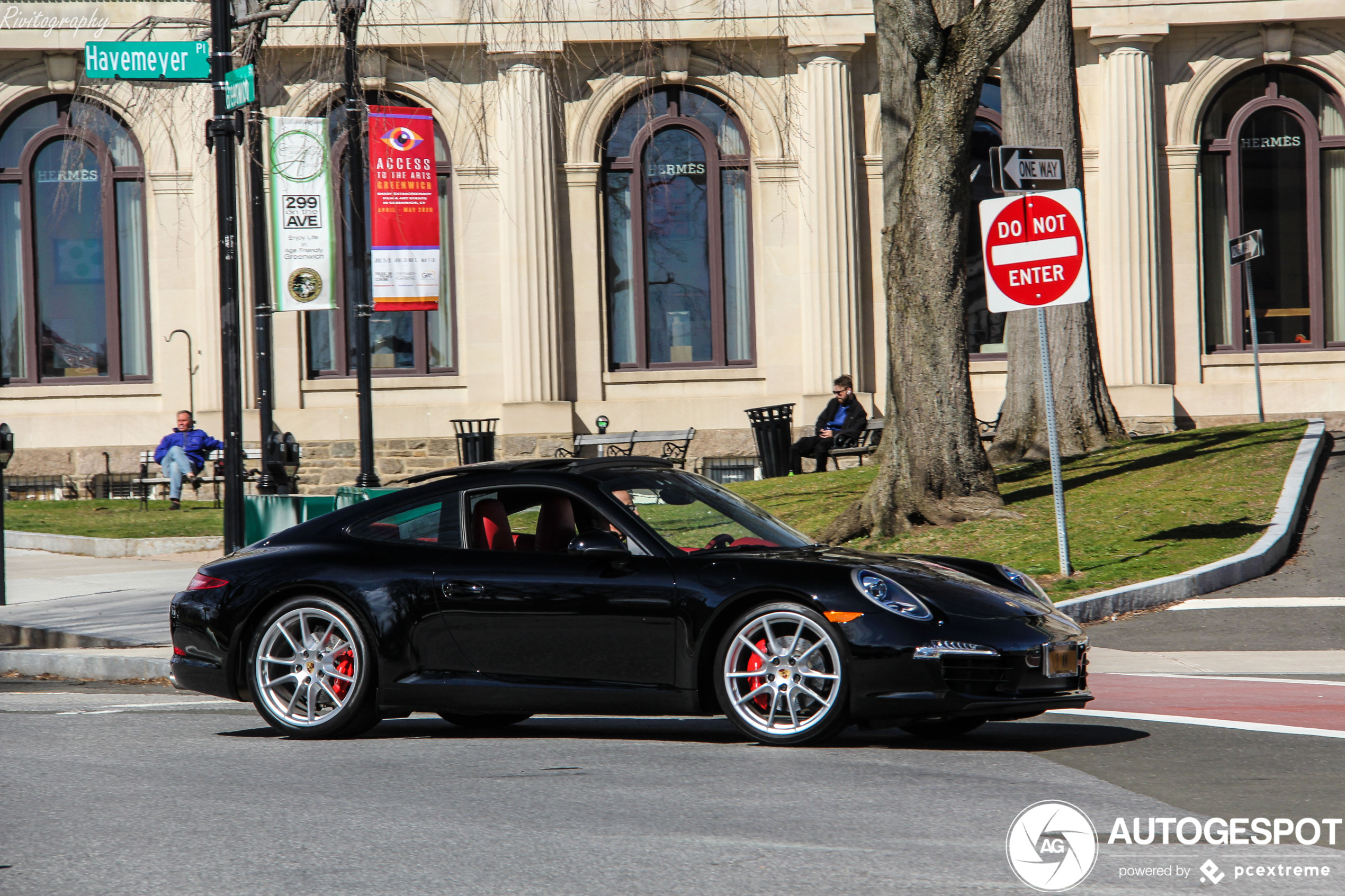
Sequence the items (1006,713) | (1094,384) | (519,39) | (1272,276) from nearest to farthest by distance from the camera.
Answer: (1006,713)
(1094,384)
(519,39)
(1272,276)

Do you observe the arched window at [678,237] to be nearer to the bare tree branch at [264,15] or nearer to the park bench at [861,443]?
the park bench at [861,443]

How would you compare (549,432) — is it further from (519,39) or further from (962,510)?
(962,510)

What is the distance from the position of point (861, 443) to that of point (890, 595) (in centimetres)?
1493

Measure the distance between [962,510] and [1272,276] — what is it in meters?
15.3

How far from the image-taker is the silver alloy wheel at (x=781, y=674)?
257 inches

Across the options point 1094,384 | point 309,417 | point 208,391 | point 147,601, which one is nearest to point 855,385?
point 1094,384

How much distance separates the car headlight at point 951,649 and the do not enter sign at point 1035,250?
532 cm

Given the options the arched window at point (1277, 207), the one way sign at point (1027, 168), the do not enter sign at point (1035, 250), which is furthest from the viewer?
the arched window at point (1277, 207)

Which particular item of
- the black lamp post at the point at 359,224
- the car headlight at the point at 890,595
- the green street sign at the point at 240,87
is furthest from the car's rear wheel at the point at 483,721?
the black lamp post at the point at 359,224

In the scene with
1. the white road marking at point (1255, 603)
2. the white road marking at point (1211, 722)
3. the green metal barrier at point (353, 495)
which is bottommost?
the white road marking at point (1211, 722)

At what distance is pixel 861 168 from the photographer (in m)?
25.1

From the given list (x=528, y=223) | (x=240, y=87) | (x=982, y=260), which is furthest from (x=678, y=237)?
(x=240, y=87)

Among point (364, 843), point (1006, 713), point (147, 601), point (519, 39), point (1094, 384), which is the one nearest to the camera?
point (364, 843)

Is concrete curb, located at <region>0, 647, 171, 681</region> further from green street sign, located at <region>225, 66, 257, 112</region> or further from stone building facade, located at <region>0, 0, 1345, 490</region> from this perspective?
stone building facade, located at <region>0, 0, 1345, 490</region>
